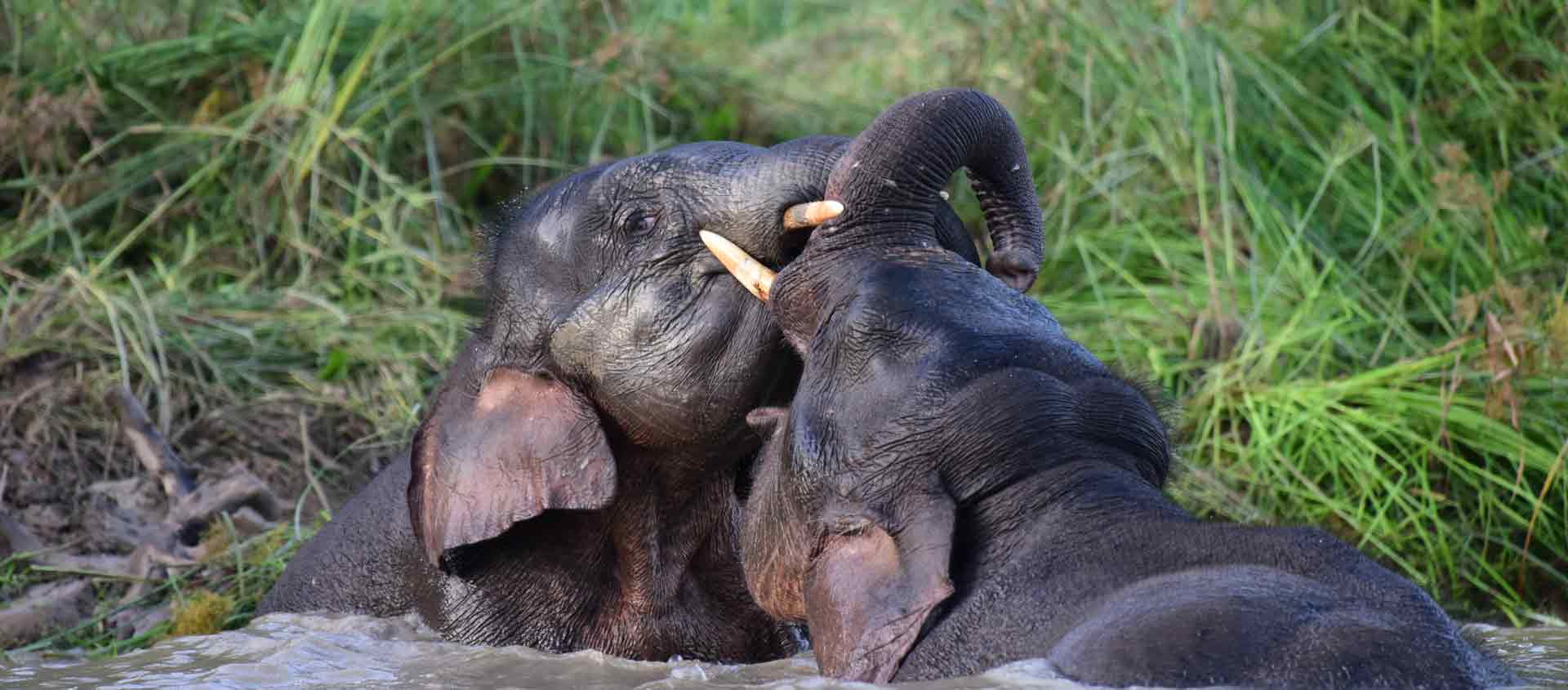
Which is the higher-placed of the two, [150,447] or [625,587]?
[625,587]

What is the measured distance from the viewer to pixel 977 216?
7.54 m

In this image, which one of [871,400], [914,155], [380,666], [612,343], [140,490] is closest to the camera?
[871,400]

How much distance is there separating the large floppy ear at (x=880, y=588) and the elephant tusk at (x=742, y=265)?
23.8 inches

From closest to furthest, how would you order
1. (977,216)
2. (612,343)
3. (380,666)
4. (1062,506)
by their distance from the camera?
(1062,506) < (612,343) < (380,666) < (977,216)

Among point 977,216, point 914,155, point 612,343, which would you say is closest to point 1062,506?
point 914,155

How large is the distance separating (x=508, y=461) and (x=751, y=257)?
27.1 inches

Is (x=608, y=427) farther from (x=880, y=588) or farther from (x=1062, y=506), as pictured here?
(x=1062, y=506)

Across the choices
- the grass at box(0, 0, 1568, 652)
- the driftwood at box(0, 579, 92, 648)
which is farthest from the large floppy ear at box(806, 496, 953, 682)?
the driftwood at box(0, 579, 92, 648)

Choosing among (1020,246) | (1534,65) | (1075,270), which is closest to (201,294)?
(1075,270)

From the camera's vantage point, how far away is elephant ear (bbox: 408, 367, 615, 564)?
12.9ft

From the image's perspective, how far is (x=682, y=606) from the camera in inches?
165

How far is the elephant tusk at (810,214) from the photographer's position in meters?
3.37

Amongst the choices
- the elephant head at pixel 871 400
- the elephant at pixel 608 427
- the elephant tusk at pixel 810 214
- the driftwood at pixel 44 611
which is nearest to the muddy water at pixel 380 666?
the elephant at pixel 608 427

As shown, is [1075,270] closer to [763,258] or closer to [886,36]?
[886,36]
